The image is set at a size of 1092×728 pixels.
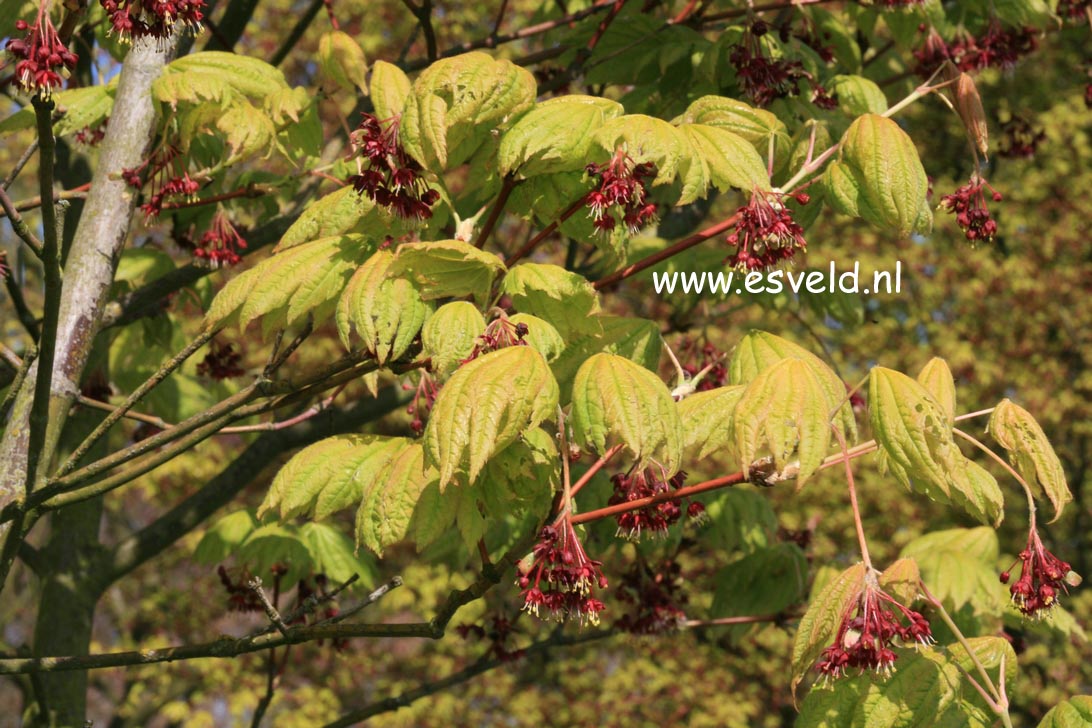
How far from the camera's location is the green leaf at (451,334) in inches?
90.7

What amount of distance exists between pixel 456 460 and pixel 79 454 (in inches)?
39.0

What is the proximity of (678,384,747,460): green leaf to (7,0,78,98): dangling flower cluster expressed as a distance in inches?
53.2

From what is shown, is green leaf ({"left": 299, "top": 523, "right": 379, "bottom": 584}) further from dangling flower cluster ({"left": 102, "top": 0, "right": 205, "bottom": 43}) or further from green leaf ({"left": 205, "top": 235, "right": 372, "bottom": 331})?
dangling flower cluster ({"left": 102, "top": 0, "right": 205, "bottom": 43})

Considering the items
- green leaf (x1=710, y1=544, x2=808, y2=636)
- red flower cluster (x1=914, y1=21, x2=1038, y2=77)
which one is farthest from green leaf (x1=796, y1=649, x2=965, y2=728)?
red flower cluster (x1=914, y1=21, x2=1038, y2=77)

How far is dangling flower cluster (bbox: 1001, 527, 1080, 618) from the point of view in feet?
8.05

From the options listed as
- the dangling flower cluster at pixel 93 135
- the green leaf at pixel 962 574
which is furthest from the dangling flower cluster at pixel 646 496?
the dangling flower cluster at pixel 93 135

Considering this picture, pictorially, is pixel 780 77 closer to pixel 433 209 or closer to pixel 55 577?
pixel 433 209

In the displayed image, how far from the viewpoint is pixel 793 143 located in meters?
3.17

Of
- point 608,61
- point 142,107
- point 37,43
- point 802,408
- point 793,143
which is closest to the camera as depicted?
point 37,43

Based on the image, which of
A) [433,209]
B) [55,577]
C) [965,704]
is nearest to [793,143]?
[433,209]

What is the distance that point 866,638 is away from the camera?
2191 millimetres

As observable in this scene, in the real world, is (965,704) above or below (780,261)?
below

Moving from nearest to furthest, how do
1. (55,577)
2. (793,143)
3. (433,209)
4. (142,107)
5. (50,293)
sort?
(50,293) → (433,209) → (793,143) → (142,107) → (55,577)

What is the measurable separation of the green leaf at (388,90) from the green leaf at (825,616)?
1422 millimetres
